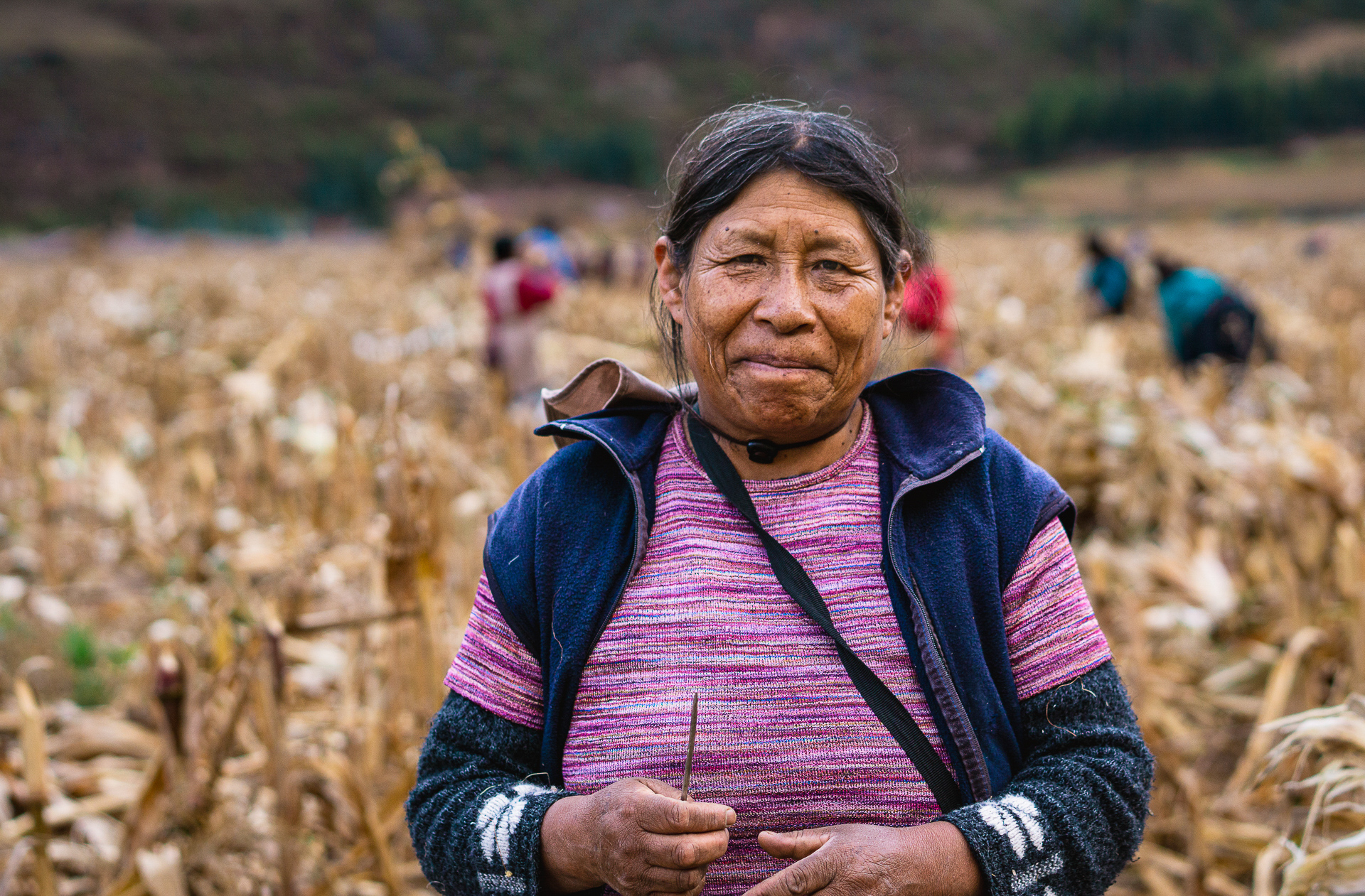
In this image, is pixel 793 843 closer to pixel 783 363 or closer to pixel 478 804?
pixel 478 804

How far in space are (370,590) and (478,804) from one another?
172 centimetres

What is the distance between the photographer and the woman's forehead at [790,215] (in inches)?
51.8

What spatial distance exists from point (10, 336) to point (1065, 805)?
11.0 m

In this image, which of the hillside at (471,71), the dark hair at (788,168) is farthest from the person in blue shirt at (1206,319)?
the hillside at (471,71)

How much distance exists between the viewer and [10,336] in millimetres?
10039

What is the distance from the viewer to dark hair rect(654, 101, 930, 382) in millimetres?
1332

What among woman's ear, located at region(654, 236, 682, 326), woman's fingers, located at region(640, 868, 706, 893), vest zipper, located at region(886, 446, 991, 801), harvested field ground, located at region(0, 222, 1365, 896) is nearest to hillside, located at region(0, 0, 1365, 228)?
harvested field ground, located at region(0, 222, 1365, 896)

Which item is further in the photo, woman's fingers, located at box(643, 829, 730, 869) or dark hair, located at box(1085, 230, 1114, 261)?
dark hair, located at box(1085, 230, 1114, 261)

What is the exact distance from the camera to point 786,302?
130 cm

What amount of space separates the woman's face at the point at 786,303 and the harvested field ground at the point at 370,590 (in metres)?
0.39

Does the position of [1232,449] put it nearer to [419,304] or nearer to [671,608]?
[671,608]

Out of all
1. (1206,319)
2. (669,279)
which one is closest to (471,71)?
(1206,319)

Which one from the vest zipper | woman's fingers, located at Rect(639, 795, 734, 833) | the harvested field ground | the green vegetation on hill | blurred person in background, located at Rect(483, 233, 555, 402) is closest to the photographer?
woman's fingers, located at Rect(639, 795, 734, 833)

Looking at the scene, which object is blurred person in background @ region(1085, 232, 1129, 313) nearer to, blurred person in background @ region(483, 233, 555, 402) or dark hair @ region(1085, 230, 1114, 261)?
dark hair @ region(1085, 230, 1114, 261)
